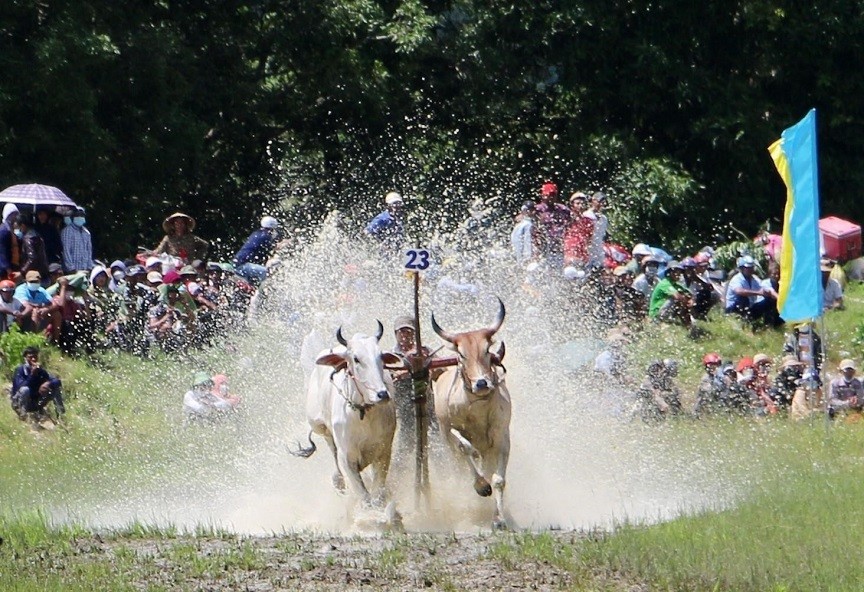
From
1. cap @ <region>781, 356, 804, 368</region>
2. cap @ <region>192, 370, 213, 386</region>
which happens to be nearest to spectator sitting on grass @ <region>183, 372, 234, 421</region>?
cap @ <region>192, 370, 213, 386</region>

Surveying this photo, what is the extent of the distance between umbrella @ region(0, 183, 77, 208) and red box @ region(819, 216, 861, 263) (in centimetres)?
1052

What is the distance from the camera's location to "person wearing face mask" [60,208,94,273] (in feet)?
76.3

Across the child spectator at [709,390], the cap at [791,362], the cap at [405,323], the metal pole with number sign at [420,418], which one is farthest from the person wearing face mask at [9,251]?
the cap at [791,362]

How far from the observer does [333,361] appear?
1645cm

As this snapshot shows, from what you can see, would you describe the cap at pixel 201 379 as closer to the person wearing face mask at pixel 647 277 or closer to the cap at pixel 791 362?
the person wearing face mask at pixel 647 277

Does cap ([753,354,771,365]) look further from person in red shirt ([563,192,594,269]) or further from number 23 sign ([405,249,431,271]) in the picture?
number 23 sign ([405,249,431,271])

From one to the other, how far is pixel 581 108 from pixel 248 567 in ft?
58.3

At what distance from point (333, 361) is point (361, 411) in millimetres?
545

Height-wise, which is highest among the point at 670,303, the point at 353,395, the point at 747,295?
the point at 747,295

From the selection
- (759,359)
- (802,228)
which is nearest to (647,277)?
(759,359)

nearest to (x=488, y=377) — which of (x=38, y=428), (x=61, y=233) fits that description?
(x=38, y=428)

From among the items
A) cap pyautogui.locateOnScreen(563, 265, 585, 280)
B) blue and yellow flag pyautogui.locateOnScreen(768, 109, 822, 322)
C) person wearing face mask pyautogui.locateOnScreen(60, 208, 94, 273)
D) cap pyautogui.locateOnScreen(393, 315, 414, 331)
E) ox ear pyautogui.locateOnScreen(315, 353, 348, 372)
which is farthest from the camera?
cap pyautogui.locateOnScreen(563, 265, 585, 280)

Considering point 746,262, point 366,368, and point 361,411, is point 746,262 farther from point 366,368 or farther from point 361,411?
point 366,368

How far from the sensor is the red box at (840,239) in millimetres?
27719
